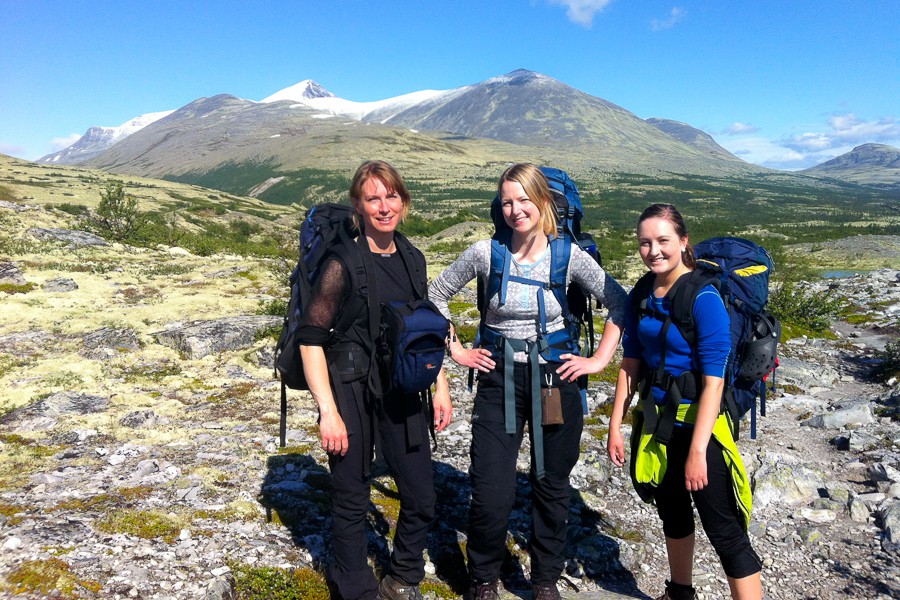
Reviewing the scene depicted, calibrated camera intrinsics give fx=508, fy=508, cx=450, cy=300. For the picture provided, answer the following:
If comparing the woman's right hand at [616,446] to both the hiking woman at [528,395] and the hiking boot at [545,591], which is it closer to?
the hiking woman at [528,395]

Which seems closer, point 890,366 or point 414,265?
point 414,265

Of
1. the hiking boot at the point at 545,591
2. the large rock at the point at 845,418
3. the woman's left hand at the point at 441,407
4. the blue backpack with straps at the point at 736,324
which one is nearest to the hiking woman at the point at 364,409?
the woman's left hand at the point at 441,407

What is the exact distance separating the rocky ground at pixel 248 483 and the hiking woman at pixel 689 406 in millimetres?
1260

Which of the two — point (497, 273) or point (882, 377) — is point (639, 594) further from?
point (882, 377)

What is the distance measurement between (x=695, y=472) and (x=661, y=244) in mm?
1358

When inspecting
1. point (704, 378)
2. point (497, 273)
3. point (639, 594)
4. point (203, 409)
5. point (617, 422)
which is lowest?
point (639, 594)

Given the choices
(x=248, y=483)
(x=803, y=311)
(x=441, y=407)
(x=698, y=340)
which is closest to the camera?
(x=698, y=340)

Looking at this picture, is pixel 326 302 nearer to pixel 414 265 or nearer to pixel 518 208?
pixel 414 265

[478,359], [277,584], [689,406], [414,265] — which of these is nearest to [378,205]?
[414,265]

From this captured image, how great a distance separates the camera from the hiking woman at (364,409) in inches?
116

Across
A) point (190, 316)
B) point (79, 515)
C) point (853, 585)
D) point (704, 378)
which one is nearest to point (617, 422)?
point (704, 378)

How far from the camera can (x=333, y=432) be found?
9.78ft

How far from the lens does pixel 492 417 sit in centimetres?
355

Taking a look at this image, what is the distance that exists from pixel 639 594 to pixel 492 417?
208 centimetres
